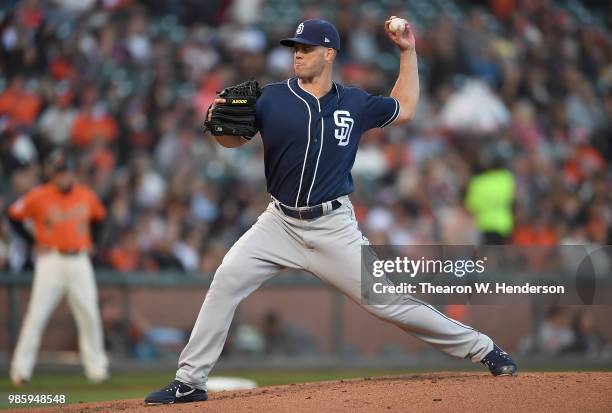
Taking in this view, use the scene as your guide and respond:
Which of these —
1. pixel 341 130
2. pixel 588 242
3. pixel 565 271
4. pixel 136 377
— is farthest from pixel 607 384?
pixel 588 242

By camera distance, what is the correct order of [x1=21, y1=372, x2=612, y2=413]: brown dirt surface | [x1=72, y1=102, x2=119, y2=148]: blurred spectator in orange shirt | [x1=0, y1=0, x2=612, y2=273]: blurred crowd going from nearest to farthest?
[x1=21, y1=372, x2=612, y2=413]: brown dirt surface < [x1=0, y1=0, x2=612, y2=273]: blurred crowd < [x1=72, y1=102, x2=119, y2=148]: blurred spectator in orange shirt

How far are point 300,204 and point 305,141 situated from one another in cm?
35

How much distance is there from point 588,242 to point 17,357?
6753mm

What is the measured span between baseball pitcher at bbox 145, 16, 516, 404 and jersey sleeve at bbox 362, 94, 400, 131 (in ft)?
0.09

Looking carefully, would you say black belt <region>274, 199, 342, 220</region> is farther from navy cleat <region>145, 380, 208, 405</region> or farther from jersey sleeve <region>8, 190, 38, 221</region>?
jersey sleeve <region>8, 190, 38, 221</region>

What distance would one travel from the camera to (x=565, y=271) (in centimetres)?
1117

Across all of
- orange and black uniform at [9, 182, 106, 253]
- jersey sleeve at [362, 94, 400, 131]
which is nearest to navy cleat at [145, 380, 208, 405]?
jersey sleeve at [362, 94, 400, 131]

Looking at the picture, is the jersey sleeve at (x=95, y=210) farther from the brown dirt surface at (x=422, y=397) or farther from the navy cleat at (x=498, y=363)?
the navy cleat at (x=498, y=363)

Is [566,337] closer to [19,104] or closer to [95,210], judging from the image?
[95,210]

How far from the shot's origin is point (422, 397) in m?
5.73

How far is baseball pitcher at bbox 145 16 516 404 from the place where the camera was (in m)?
5.85

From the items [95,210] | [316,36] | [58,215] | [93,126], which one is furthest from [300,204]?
[93,126]

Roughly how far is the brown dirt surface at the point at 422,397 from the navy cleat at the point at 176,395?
70 mm

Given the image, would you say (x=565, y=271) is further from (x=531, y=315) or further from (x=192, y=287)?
(x=192, y=287)
